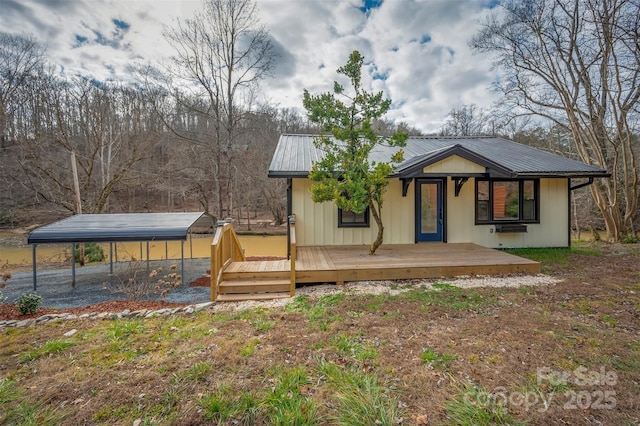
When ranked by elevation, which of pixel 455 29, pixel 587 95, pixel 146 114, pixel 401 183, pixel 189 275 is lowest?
pixel 189 275

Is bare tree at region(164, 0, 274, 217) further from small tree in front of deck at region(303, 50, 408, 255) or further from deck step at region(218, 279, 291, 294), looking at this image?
deck step at region(218, 279, 291, 294)

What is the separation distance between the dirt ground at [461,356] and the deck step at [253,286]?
4.11 ft

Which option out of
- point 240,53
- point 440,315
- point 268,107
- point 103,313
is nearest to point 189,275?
point 103,313

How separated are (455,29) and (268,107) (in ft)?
31.7

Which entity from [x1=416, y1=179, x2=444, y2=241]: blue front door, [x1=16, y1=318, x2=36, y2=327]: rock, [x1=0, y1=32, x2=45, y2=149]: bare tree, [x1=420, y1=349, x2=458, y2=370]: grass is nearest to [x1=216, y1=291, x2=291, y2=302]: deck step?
[x1=16, y1=318, x2=36, y2=327]: rock

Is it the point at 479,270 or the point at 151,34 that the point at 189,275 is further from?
the point at 151,34

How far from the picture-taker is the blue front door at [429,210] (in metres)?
7.62

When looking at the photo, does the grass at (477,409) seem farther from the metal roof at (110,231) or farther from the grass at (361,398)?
the metal roof at (110,231)

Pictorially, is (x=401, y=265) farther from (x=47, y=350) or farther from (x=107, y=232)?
(x=107, y=232)

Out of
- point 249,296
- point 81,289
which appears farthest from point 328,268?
point 81,289

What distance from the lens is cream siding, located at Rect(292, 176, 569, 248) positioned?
7344mm

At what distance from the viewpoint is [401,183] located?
7.51 m

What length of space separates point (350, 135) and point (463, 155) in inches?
123

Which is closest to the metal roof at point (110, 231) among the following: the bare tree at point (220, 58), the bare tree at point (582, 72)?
the bare tree at point (220, 58)
